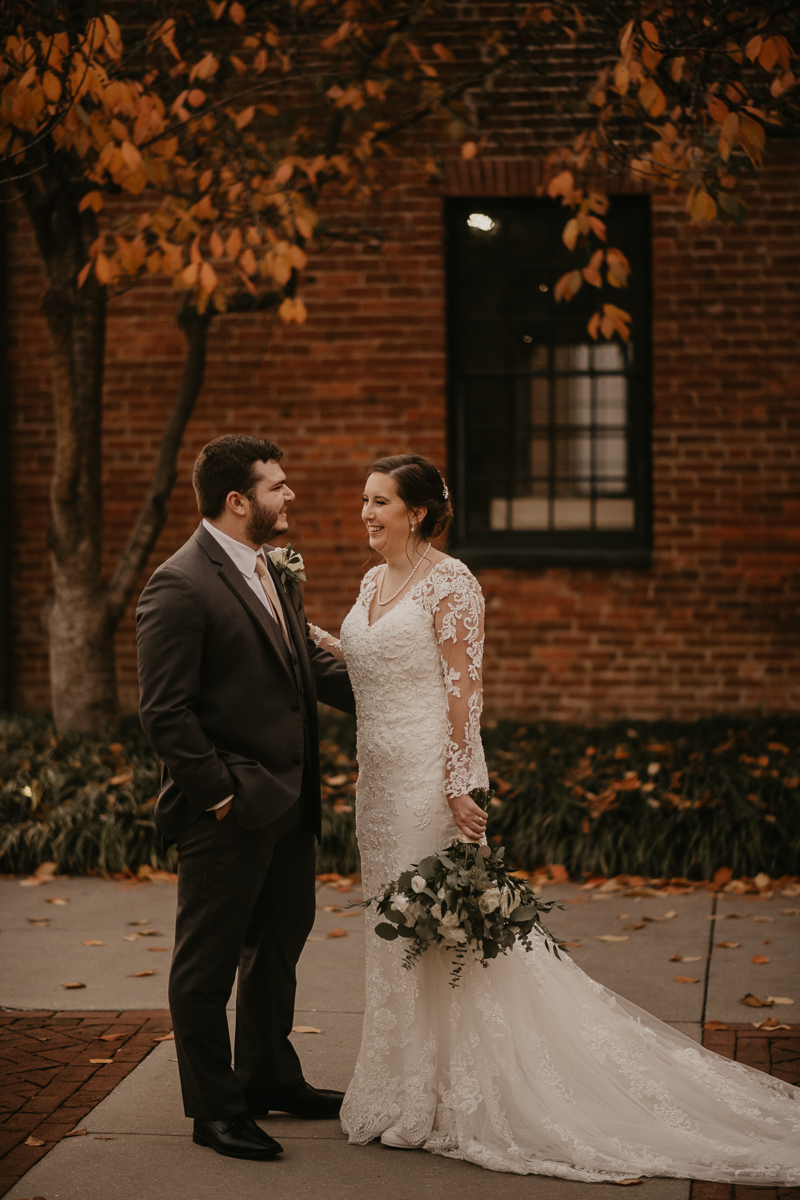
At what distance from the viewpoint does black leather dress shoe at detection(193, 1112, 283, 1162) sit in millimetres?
3482

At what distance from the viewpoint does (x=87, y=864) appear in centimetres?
651

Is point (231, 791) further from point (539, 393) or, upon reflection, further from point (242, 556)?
point (539, 393)

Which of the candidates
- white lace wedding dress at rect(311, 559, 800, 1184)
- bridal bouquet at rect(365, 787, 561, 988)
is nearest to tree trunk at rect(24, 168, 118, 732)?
white lace wedding dress at rect(311, 559, 800, 1184)

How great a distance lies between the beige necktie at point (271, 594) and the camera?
3775mm

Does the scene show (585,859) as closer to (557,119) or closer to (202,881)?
(202,881)

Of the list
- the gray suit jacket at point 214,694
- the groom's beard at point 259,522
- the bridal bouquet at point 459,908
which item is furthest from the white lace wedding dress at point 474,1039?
the groom's beard at point 259,522

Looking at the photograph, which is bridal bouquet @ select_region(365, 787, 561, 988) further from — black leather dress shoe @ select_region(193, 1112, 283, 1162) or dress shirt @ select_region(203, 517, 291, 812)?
dress shirt @ select_region(203, 517, 291, 812)

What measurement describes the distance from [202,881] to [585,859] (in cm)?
328

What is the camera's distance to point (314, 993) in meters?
4.88

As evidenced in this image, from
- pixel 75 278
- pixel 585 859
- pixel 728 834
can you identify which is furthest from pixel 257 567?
pixel 75 278

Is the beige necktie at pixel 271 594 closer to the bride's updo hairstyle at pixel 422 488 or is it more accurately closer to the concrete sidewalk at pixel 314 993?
the bride's updo hairstyle at pixel 422 488

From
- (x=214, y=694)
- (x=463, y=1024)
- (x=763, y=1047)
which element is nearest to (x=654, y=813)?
(x=763, y=1047)

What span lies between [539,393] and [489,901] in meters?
6.51

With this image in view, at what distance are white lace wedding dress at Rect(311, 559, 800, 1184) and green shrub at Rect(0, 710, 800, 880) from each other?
2.57 m
